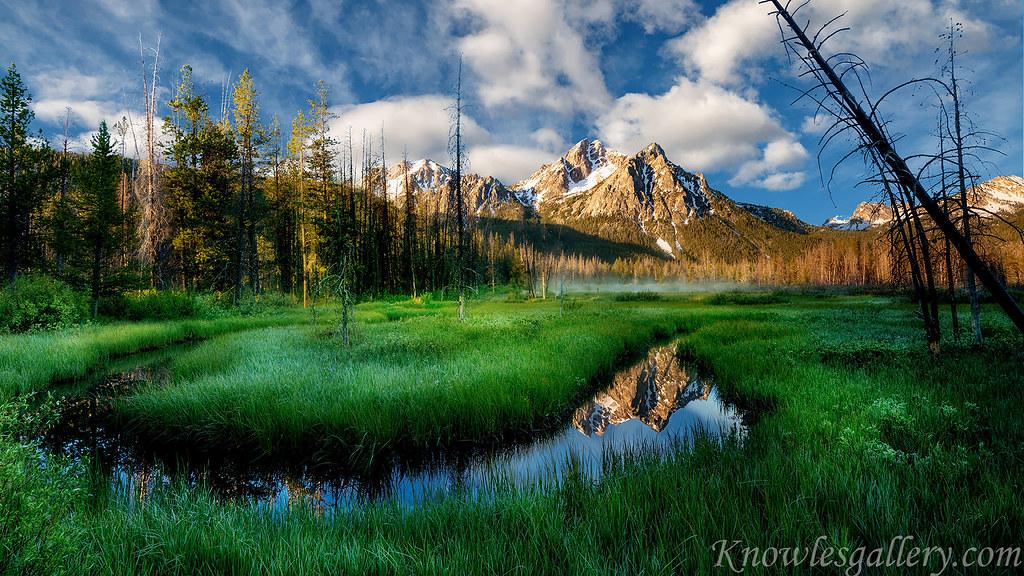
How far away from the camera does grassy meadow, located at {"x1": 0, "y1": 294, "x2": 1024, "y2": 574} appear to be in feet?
10.2

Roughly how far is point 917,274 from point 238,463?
15.9 m

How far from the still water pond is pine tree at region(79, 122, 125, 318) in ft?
54.6

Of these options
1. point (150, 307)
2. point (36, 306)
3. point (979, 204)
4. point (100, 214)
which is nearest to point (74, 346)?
point (36, 306)

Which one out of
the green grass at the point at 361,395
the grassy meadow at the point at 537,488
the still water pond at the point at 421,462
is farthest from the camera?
the green grass at the point at 361,395

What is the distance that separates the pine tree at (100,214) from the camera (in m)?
22.2

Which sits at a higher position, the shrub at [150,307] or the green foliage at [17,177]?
the green foliage at [17,177]

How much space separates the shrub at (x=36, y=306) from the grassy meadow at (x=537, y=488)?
228 inches

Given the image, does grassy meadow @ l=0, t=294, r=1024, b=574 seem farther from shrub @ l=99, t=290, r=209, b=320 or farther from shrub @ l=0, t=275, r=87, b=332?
shrub @ l=99, t=290, r=209, b=320

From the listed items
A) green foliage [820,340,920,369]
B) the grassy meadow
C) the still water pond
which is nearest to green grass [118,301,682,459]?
the grassy meadow

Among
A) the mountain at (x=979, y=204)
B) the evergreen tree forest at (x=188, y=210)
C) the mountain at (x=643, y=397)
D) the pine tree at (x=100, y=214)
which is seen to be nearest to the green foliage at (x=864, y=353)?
the mountain at (x=643, y=397)

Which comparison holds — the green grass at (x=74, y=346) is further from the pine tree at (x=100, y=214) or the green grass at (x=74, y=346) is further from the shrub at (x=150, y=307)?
the pine tree at (x=100, y=214)

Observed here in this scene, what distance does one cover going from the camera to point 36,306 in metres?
18.2

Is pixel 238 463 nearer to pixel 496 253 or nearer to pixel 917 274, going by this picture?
pixel 917 274

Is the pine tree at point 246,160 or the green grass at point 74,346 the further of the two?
the pine tree at point 246,160
